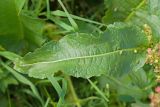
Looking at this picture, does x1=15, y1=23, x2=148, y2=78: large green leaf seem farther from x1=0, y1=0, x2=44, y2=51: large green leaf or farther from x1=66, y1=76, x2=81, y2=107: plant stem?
x1=66, y1=76, x2=81, y2=107: plant stem

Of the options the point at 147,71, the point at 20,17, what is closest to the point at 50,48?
the point at 20,17

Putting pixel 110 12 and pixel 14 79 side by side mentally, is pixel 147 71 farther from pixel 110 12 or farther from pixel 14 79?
pixel 14 79

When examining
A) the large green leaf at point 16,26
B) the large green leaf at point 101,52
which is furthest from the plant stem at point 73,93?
the large green leaf at point 101,52

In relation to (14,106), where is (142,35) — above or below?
above

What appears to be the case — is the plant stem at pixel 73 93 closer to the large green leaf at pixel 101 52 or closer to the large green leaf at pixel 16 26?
the large green leaf at pixel 16 26

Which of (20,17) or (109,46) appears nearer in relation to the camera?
(109,46)

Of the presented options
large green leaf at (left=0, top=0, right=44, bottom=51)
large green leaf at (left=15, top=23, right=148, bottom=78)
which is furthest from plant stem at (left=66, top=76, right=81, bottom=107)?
large green leaf at (left=15, top=23, right=148, bottom=78)
